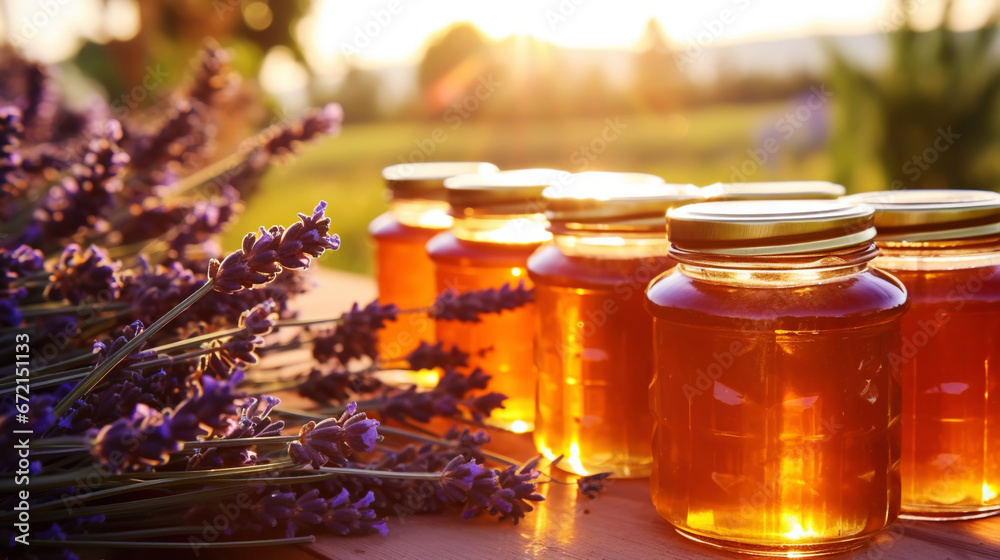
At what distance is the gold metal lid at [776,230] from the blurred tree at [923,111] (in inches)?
94.7

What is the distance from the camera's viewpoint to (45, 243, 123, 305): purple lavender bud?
1021 mm

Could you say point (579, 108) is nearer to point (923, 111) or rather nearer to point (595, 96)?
point (595, 96)

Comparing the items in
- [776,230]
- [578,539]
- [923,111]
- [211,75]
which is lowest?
[578,539]

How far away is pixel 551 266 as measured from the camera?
3.58 ft

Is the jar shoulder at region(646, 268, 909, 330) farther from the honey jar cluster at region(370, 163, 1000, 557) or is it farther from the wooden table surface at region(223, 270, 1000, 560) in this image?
the wooden table surface at region(223, 270, 1000, 560)

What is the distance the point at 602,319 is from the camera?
105cm

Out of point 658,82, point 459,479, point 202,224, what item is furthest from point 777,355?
point 658,82

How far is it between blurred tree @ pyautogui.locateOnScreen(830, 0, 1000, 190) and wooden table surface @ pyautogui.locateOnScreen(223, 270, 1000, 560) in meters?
2.38

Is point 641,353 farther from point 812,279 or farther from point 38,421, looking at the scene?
point 38,421

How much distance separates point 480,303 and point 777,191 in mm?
416

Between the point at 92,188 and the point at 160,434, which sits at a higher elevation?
the point at 92,188

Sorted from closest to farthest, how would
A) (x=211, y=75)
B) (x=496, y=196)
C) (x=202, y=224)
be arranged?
(x=496, y=196) < (x=202, y=224) < (x=211, y=75)

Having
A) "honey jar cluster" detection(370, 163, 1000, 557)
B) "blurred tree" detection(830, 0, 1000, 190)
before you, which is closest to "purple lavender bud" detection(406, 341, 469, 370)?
"honey jar cluster" detection(370, 163, 1000, 557)

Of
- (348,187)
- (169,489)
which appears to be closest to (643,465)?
(169,489)
